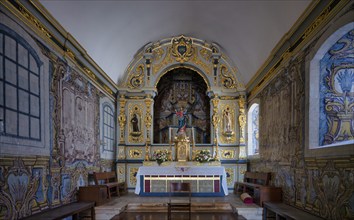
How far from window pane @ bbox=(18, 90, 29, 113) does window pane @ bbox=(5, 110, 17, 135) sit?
0.24 metres

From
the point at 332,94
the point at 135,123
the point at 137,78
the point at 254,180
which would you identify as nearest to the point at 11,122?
the point at 332,94

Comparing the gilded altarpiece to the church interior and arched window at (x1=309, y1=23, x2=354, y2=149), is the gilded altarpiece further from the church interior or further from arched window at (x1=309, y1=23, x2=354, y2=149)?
arched window at (x1=309, y1=23, x2=354, y2=149)

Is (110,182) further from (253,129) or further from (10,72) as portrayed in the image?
(10,72)

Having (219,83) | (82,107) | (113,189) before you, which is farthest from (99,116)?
(219,83)

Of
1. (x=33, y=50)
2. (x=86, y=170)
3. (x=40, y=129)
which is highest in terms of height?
(x=33, y=50)

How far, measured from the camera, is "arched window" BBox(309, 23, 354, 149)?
576 cm

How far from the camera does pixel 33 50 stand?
588 cm

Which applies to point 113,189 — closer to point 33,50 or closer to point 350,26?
point 33,50

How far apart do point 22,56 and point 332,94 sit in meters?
6.05

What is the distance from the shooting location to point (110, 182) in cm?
1119

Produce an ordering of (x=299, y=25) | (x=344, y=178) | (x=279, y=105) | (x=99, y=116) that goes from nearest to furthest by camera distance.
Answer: (x=344, y=178) < (x=299, y=25) < (x=279, y=105) < (x=99, y=116)

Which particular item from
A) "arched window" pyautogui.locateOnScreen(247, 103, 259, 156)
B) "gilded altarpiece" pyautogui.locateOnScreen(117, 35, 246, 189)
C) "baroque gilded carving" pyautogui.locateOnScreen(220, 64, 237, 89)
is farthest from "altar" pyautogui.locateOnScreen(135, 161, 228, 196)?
"baroque gilded carving" pyautogui.locateOnScreen(220, 64, 237, 89)

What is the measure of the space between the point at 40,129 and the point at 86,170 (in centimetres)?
313

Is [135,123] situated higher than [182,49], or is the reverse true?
[182,49]
